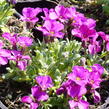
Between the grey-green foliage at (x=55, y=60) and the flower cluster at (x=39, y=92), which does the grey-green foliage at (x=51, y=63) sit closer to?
the grey-green foliage at (x=55, y=60)

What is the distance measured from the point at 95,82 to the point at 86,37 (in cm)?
29

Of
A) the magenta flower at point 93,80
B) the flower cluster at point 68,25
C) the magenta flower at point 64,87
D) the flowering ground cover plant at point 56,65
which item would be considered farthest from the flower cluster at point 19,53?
the magenta flower at point 93,80

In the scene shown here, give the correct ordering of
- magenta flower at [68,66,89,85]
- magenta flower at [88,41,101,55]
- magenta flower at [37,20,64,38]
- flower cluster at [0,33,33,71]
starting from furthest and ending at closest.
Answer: magenta flower at [88,41,101,55], magenta flower at [37,20,64,38], flower cluster at [0,33,33,71], magenta flower at [68,66,89,85]

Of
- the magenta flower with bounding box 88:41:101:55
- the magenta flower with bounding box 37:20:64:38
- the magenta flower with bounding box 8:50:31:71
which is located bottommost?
the magenta flower with bounding box 8:50:31:71

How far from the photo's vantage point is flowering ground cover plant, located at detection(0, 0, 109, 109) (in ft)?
5.49

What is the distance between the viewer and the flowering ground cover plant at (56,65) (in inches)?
65.9

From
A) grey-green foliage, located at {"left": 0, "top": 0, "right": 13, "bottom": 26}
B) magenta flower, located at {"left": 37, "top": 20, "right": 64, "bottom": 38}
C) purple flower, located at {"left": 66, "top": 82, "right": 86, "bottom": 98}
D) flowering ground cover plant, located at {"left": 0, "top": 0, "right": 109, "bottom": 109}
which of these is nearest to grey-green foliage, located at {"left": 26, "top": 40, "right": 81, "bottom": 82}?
flowering ground cover plant, located at {"left": 0, "top": 0, "right": 109, "bottom": 109}

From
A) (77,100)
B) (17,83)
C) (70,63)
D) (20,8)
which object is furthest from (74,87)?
(20,8)

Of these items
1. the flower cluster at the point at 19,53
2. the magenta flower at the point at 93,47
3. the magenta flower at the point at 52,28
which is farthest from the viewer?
the magenta flower at the point at 93,47

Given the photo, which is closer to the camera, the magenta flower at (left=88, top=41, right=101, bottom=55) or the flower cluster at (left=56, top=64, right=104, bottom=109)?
the flower cluster at (left=56, top=64, right=104, bottom=109)

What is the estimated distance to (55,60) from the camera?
201 centimetres

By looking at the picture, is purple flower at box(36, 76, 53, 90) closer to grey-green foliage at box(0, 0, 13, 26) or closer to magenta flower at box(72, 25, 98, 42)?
magenta flower at box(72, 25, 98, 42)

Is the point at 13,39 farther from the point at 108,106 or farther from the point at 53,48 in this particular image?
→ the point at 108,106

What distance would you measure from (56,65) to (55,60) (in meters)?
0.04
